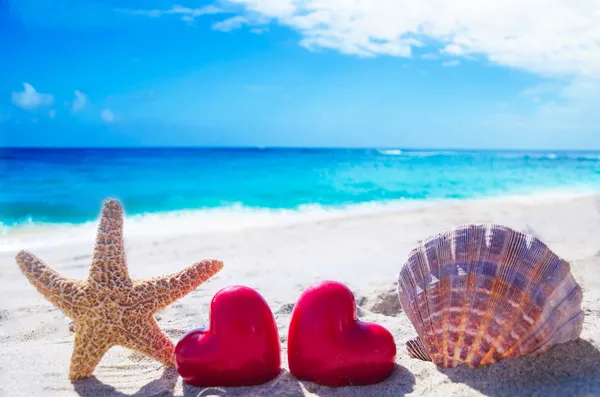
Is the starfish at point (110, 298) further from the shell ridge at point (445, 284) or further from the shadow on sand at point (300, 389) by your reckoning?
the shell ridge at point (445, 284)

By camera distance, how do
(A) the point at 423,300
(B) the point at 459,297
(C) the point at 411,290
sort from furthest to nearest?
(C) the point at 411,290
(A) the point at 423,300
(B) the point at 459,297

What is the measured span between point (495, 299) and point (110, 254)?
2214 millimetres

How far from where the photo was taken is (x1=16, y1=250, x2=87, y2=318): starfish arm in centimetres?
309

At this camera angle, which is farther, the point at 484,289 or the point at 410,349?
the point at 410,349

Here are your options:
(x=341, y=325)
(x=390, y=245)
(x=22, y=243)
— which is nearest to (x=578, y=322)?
(x=341, y=325)

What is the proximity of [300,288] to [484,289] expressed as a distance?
9.00 feet

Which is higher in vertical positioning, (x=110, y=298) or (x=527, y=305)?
(x=527, y=305)

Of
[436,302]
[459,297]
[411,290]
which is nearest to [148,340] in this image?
[411,290]

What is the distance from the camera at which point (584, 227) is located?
8.88 metres

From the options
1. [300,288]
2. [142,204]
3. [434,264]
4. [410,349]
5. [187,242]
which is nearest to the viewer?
[434,264]

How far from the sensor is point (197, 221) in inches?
512

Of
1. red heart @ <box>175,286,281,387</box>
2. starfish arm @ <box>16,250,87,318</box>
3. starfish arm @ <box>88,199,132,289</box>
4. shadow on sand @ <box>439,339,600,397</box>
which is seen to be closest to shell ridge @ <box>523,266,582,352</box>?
shadow on sand @ <box>439,339,600,397</box>

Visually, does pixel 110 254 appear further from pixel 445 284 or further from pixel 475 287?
pixel 475 287

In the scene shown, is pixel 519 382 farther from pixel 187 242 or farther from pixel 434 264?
pixel 187 242
